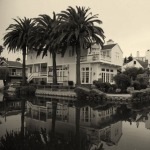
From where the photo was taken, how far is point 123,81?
31172mm

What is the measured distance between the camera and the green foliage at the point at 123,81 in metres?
31.0

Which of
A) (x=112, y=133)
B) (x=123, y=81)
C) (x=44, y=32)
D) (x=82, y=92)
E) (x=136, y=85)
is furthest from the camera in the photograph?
(x=44, y=32)

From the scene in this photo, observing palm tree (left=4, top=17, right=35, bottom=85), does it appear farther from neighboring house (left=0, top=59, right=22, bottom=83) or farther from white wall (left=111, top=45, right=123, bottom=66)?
neighboring house (left=0, top=59, right=22, bottom=83)

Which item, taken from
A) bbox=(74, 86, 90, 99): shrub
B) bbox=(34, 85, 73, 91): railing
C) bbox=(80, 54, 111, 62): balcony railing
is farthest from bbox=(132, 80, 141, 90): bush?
bbox=(34, 85, 73, 91): railing

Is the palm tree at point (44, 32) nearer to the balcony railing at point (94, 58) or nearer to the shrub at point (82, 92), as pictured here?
the balcony railing at point (94, 58)

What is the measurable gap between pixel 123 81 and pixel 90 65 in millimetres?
8876

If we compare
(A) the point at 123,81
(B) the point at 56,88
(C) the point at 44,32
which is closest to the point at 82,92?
(A) the point at 123,81

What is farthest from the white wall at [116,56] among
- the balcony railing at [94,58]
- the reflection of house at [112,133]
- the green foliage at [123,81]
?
the reflection of house at [112,133]

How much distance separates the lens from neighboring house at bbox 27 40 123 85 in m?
37.9

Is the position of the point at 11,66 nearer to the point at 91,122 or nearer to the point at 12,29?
the point at 12,29

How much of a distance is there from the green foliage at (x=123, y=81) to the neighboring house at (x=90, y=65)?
5.60 metres

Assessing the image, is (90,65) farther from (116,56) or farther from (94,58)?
(116,56)

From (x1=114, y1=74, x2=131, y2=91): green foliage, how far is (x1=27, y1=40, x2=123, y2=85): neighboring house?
18.4 feet

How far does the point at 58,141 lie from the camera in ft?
27.3
